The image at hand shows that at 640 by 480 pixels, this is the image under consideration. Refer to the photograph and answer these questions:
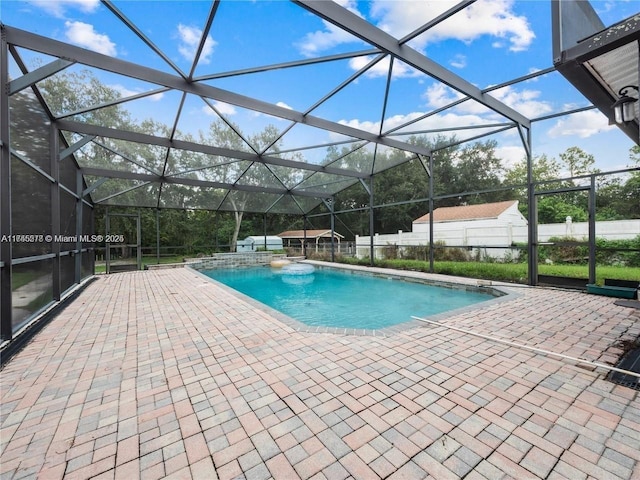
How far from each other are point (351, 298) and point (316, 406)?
17.8 ft

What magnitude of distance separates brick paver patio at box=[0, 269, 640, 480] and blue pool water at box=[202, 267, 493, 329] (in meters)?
2.18

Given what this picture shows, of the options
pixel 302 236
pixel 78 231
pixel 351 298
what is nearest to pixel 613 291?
pixel 351 298

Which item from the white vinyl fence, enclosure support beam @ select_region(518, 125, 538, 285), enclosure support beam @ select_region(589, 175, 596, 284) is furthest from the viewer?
the white vinyl fence

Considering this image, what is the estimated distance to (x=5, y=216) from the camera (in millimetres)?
2959

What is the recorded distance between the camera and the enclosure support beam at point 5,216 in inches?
116

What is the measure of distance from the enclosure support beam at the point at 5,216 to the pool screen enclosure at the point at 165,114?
14mm

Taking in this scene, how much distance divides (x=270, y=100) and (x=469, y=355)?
18.4 feet

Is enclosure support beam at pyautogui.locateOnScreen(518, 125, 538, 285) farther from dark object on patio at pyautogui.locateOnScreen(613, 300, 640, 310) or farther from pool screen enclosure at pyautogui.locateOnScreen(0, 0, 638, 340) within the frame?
dark object on patio at pyautogui.locateOnScreen(613, 300, 640, 310)

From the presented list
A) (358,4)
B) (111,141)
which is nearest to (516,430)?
(358,4)

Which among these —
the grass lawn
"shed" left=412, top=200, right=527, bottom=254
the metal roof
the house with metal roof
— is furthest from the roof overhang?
the house with metal roof

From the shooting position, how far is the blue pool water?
5.61 m
